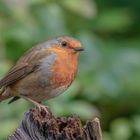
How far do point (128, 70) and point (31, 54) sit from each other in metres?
1.99

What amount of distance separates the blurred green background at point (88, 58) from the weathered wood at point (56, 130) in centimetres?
192

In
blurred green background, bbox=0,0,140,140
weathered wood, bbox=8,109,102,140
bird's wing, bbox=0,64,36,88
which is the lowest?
blurred green background, bbox=0,0,140,140

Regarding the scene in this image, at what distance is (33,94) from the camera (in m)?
5.73

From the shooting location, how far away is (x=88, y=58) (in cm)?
742

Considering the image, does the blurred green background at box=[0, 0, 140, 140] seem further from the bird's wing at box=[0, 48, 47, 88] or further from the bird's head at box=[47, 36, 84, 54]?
the bird's head at box=[47, 36, 84, 54]

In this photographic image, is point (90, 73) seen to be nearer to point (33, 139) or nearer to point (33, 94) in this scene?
point (33, 94)

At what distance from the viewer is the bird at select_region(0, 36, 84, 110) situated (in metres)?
5.66

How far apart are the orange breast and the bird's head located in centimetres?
5

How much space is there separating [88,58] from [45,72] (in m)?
1.76

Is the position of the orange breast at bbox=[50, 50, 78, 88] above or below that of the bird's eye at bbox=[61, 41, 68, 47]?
below

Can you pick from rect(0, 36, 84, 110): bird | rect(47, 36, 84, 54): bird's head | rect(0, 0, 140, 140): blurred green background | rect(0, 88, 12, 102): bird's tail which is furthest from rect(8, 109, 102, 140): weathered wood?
rect(0, 0, 140, 140): blurred green background

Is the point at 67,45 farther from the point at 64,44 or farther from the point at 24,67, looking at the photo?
the point at 24,67

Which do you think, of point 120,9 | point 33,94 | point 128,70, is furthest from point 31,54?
point 120,9

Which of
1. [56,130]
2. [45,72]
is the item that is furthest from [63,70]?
[56,130]
